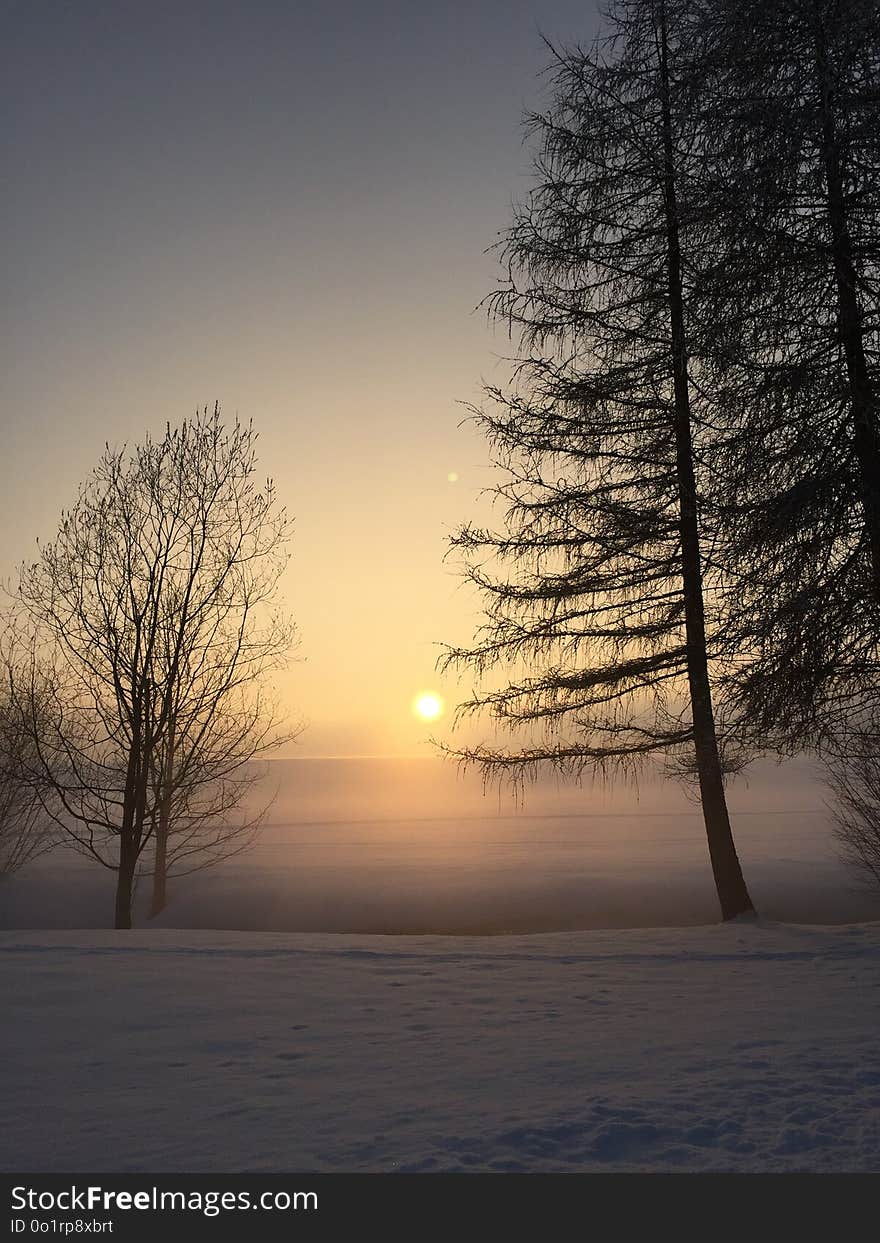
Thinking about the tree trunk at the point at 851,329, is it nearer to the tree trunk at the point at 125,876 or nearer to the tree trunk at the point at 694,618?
the tree trunk at the point at 694,618

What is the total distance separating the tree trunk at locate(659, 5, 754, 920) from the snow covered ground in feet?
8.11

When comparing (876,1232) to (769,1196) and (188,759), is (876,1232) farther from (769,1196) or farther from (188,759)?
(188,759)

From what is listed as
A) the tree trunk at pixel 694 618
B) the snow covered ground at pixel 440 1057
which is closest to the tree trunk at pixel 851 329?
the tree trunk at pixel 694 618

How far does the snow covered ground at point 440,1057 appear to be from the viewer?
3.90 meters

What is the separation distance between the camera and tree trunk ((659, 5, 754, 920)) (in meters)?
11.2

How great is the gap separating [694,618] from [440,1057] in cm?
755

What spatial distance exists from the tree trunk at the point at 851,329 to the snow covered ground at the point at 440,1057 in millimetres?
4119

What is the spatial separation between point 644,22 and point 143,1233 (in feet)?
44.4

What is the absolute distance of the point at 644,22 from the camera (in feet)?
37.5

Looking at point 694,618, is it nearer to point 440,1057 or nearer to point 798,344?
point 798,344

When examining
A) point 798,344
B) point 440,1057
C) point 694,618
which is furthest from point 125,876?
point 798,344

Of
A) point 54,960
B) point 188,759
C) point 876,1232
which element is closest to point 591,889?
point 188,759

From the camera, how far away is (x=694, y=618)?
11484 mm

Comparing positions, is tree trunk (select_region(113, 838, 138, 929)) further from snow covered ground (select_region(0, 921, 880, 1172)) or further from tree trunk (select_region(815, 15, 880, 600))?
tree trunk (select_region(815, 15, 880, 600))
